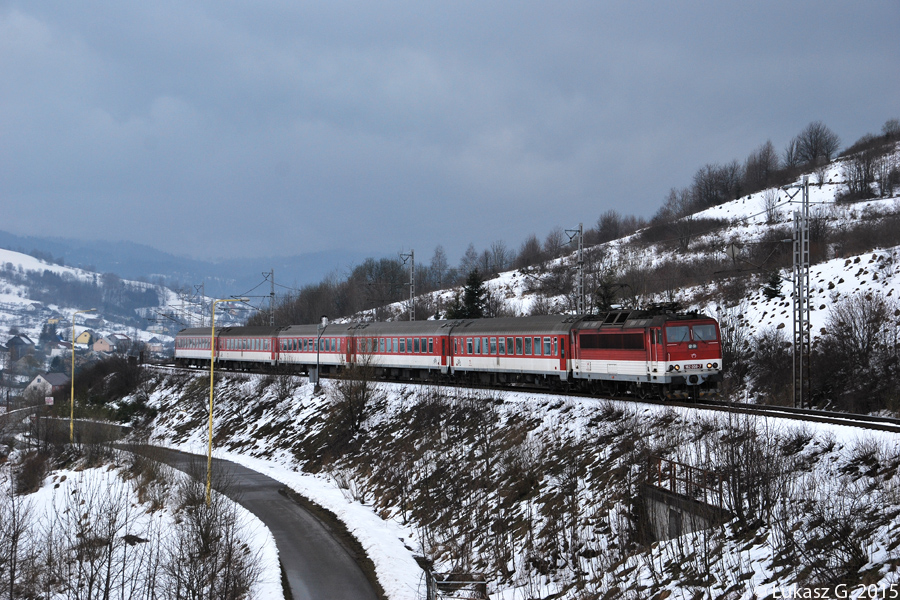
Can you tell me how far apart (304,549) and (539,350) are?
17.5m

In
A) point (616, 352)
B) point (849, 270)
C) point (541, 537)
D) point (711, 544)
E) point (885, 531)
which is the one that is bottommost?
point (541, 537)

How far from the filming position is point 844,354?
123 feet

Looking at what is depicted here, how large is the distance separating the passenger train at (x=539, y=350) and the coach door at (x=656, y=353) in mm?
44

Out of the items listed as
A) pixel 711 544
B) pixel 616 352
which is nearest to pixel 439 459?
pixel 616 352

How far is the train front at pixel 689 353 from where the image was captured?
2931 cm

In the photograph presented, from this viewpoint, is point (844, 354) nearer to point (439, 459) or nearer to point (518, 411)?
point (518, 411)

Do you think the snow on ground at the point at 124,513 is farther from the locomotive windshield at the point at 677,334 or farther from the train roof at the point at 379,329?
the train roof at the point at 379,329

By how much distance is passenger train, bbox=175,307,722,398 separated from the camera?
2973 centimetres

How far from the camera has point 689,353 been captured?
2950 centimetres

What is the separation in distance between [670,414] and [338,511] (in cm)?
1710

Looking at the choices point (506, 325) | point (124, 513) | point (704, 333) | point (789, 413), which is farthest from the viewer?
point (506, 325)

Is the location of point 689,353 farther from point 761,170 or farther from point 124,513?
point 761,170

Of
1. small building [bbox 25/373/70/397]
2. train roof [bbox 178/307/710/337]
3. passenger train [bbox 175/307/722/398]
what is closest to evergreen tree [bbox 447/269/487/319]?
train roof [bbox 178/307/710/337]

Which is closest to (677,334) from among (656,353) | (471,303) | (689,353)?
(689,353)
